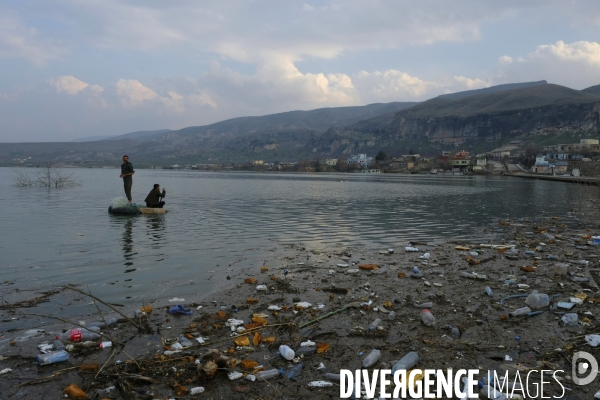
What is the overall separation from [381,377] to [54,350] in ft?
17.8

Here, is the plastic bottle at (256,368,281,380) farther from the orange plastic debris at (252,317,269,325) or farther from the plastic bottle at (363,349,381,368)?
the orange plastic debris at (252,317,269,325)

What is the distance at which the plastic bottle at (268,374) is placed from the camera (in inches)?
226

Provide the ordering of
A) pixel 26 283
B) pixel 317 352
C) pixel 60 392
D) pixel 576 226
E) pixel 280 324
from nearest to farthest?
pixel 60 392, pixel 317 352, pixel 280 324, pixel 26 283, pixel 576 226

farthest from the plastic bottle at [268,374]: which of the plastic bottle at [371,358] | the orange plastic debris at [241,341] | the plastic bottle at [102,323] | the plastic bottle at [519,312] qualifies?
the plastic bottle at [519,312]

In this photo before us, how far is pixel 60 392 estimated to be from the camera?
544 cm

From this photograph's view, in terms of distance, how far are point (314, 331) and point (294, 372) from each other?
1.59 metres

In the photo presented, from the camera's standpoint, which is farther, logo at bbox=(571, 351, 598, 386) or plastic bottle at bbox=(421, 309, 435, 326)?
plastic bottle at bbox=(421, 309, 435, 326)

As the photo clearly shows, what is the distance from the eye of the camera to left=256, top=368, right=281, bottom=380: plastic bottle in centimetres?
573

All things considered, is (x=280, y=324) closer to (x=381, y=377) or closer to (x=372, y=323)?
(x=372, y=323)

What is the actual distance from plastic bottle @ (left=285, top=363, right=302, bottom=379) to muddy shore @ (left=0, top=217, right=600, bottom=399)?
2.3 inches

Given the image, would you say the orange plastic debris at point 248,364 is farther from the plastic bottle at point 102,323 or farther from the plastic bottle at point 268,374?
the plastic bottle at point 102,323

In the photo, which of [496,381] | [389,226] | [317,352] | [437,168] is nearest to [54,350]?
[317,352]

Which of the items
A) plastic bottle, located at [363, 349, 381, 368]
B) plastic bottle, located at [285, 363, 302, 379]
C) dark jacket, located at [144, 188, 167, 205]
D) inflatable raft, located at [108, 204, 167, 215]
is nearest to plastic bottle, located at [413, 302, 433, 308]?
plastic bottle, located at [363, 349, 381, 368]

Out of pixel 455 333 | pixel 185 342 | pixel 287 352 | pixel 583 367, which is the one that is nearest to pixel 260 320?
pixel 185 342
